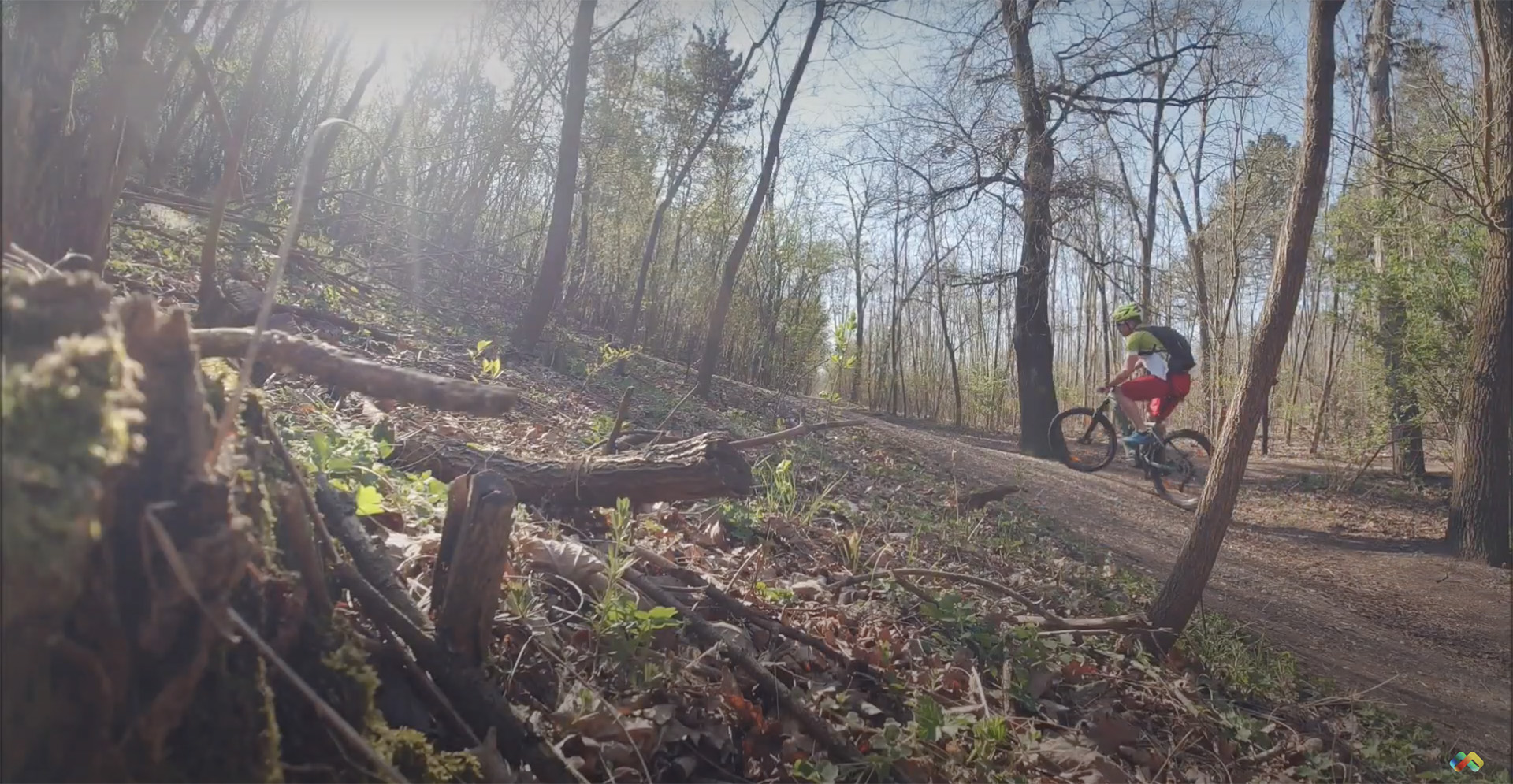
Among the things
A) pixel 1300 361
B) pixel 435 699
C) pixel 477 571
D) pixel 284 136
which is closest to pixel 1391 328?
pixel 1300 361

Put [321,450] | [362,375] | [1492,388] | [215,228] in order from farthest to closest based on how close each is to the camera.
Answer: [1492,388] → [215,228] → [321,450] → [362,375]

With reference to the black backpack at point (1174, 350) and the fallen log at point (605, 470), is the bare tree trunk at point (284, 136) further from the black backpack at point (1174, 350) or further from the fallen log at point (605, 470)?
the black backpack at point (1174, 350)

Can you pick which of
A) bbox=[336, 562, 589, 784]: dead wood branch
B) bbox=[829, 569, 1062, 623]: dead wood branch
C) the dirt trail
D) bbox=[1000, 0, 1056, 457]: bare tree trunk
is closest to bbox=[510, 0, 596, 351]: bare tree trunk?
the dirt trail

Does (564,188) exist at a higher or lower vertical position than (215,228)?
higher

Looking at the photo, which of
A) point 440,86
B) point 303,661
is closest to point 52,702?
point 303,661

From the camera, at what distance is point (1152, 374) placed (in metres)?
8.86

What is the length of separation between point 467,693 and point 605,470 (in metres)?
1.45

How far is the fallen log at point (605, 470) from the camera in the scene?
9.41ft

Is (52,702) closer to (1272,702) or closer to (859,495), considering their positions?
(1272,702)

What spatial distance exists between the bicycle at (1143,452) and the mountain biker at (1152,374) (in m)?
0.21

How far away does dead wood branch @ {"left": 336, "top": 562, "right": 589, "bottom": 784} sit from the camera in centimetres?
160

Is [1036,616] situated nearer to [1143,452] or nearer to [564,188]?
[1143,452]

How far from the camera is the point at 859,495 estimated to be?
6094 millimetres

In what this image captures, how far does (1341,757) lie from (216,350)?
14.7ft
